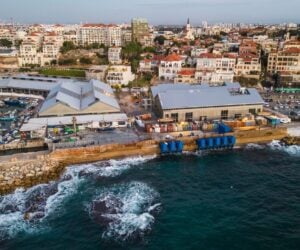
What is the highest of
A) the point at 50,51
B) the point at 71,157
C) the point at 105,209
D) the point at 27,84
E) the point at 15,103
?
the point at 50,51

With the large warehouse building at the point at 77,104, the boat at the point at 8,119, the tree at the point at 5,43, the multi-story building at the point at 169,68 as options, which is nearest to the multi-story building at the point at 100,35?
the tree at the point at 5,43

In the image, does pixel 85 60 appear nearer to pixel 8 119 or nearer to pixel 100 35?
pixel 100 35

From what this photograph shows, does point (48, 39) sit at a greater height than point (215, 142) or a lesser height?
greater

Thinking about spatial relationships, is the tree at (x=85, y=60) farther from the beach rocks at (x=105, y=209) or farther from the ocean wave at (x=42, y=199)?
the beach rocks at (x=105, y=209)

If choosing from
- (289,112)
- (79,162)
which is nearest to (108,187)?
(79,162)

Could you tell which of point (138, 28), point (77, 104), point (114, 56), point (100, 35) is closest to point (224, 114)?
point (77, 104)

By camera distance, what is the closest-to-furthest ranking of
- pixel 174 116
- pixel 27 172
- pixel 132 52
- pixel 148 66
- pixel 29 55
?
pixel 27 172, pixel 174 116, pixel 148 66, pixel 29 55, pixel 132 52

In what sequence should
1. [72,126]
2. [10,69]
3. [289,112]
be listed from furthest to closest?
[10,69] < [289,112] < [72,126]

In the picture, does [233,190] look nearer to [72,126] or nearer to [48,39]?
[72,126]
